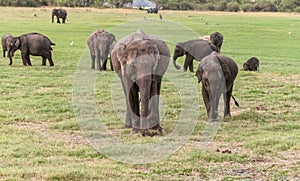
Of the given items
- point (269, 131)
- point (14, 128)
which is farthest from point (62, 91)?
point (269, 131)

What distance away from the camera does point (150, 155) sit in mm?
9352

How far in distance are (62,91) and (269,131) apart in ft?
22.3

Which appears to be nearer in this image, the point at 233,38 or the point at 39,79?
the point at 39,79

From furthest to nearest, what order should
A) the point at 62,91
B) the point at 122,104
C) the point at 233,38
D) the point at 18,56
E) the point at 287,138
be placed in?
the point at 233,38 → the point at 18,56 → the point at 62,91 → the point at 122,104 → the point at 287,138

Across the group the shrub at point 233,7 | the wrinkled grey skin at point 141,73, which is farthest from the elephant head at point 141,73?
the shrub at point 233,7

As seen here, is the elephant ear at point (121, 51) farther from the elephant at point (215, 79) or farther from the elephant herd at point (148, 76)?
the elephant at point (215, 79)

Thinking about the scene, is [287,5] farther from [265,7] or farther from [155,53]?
[155,53]

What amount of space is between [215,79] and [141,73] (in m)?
2.37

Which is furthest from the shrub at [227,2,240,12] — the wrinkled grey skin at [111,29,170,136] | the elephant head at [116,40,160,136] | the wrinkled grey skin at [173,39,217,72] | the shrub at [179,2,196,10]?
the elephant head at [116,40,160,136]

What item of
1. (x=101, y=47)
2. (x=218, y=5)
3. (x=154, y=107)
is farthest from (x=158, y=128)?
(x=218, y=5)

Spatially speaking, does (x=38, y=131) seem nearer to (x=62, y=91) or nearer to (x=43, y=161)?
(x=43, y=161)

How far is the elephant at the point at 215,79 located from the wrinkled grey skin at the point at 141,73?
42.2 inches

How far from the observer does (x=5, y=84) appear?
17500 millimetres

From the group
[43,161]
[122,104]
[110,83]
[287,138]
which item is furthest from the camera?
[110,83]
